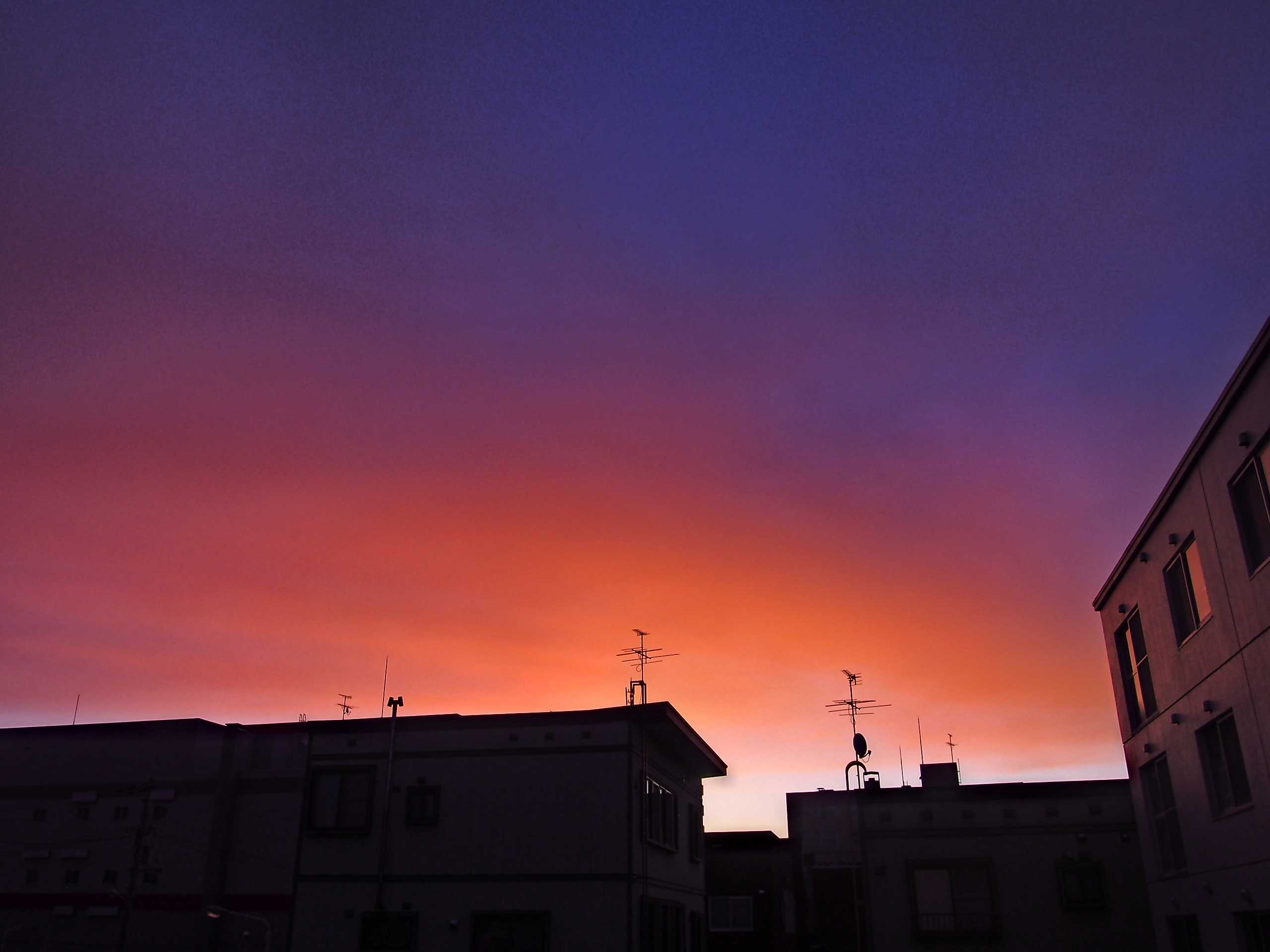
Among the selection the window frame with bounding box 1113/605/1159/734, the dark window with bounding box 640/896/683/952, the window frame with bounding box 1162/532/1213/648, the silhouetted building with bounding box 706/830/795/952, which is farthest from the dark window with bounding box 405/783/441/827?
the silhouetted building with bounding box 706/830/795/952

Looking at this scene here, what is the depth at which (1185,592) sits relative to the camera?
20688mm

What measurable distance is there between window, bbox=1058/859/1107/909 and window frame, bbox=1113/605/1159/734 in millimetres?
6571

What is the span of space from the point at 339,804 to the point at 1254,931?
21662mm

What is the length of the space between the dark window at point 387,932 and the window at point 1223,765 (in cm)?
1899

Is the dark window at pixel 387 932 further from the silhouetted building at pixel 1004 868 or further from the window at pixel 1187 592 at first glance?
the window at pixel 1187 592

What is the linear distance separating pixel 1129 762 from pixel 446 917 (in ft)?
60.7

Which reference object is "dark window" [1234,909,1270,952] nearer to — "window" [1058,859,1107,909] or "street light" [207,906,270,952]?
"window" [1058,859,1107,909]

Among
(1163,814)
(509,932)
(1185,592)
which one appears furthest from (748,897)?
(1185,592)

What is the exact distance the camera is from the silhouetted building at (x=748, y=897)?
4516 centimetres

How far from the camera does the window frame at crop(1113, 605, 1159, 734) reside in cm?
2453

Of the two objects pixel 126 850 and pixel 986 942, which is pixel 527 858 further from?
pixel 126 850

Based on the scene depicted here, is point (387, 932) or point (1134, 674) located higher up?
point (1134, 674)

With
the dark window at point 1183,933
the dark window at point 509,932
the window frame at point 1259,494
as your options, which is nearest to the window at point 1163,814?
the dark window at point 1183,933

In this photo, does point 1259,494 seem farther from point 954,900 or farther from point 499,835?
point 954,900
